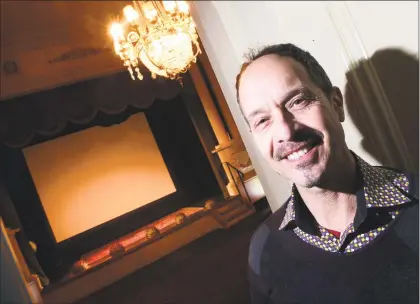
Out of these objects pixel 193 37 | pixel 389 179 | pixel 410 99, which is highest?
pixel 193 37

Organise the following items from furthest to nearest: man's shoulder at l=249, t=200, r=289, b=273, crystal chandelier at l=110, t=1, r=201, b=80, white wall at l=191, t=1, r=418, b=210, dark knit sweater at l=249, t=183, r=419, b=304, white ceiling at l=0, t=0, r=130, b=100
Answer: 1. white ceiling at l=0, t=0, r=130, b=100
2. crystal chandelier at l=110, t=1, r=201, b=80
3. man's shoulder at l=249, t=200, r=289, b=273
4. dark knit sweater at l=249, t=183, r=419, b=304
5. white wall at l=191, t=1, r=418, b=210

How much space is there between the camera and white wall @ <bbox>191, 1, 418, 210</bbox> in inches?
19.5

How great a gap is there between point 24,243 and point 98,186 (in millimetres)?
1843

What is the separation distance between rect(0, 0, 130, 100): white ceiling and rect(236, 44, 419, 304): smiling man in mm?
3922

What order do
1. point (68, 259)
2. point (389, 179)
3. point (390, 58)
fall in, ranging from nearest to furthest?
point (390, 58) → point (389, 179) → point (68, 259)

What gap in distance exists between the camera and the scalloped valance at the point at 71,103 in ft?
13.9

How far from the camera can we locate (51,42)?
426 cm

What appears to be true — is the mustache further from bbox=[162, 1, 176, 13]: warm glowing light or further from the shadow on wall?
bbox=[162, 1, 176, 13]: warm glowing light

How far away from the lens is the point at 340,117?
0.66m

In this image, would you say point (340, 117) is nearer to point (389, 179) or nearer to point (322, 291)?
point (389, 179)

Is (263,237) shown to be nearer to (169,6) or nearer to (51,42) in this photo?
(169,6)

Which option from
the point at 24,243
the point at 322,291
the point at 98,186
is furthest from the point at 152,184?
the point at 322,291

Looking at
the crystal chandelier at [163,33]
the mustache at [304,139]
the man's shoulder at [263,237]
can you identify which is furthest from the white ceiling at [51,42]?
the mustache at [304,139]

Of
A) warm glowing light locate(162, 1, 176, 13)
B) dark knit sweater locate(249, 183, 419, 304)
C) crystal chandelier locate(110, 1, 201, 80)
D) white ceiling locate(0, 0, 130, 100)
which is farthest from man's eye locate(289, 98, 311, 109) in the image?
white ceiling locate(0, 0, 130, 100)
